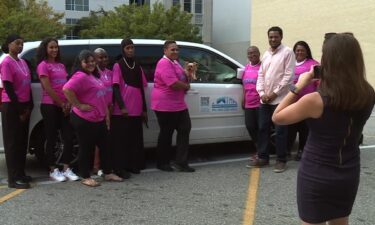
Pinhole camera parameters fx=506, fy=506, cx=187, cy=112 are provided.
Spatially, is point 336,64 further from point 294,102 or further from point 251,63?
point 251,63

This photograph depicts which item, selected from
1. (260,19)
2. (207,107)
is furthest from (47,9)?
(207,107)

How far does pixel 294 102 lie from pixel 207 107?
4.17 m

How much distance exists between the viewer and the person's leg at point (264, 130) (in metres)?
6.58

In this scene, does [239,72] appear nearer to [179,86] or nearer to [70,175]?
[179,86]

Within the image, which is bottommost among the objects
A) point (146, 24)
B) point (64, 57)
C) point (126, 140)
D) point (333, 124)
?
point (126, 140)

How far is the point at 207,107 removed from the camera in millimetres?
6984

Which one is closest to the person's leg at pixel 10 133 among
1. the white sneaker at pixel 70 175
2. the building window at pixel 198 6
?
the white sneaker at pixel 70 175

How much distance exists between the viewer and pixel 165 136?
6.54m

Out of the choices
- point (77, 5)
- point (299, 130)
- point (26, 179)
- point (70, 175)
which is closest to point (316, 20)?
point (299, 130)

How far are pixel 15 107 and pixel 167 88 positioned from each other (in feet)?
5.95

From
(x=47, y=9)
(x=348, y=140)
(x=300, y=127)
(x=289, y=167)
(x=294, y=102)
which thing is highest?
(x=47, y=9)

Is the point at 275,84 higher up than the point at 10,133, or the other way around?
the point at 275,84

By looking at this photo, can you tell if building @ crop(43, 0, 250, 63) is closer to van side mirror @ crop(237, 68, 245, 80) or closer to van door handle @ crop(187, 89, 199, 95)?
van side mirror @ crop(237, 68, 245, 80)

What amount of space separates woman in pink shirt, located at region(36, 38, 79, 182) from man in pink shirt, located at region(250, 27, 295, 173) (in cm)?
244
